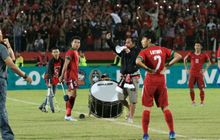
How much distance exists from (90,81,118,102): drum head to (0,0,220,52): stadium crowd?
1633 cm

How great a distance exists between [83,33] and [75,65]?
1729 cm

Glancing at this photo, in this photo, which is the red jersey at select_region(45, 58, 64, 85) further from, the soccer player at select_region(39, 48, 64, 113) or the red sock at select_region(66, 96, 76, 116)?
the red sock at select_region(66, 96, 76, 116)

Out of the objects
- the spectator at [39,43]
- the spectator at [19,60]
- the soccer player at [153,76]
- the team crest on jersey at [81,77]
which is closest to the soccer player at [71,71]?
the soccer player at [153,76]

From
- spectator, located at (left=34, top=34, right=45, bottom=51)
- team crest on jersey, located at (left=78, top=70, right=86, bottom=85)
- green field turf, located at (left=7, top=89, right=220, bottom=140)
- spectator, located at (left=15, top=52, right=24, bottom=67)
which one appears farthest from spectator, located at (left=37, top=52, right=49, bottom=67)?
green field turf, located at (left=7, top=89, right=220, bottom=140)

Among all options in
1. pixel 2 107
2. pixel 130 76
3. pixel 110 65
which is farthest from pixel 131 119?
pixel 110 65

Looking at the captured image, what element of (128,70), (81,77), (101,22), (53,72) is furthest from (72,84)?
(101,22)

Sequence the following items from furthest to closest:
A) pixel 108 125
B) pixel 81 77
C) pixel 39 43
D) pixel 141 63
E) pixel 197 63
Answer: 1. pixel 39 43
2. pixel 81 77
3. pixel 197 63
4. pixel 108 125
5. pixel 141 63

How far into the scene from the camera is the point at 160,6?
1583 inches

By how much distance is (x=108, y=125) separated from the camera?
17.0 m

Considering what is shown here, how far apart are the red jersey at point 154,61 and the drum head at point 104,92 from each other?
534 cm

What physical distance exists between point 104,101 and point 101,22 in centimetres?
1842

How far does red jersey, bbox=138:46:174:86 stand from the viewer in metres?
13.6

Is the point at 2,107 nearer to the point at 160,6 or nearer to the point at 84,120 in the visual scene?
the point at 84,120

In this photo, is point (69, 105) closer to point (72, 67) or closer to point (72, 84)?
point (72, 84)
